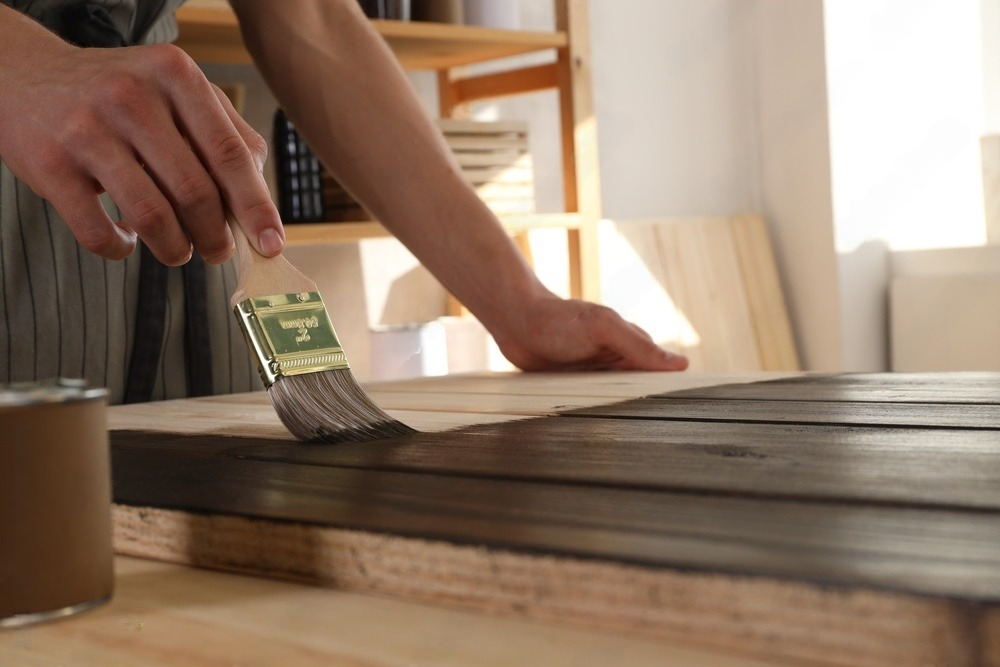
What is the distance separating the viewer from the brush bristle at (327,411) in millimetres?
723

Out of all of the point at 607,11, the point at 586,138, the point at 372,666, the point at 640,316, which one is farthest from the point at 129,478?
the point at 607,11

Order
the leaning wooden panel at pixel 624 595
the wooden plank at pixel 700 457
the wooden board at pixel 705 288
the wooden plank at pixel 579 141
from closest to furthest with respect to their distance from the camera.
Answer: the leaning wooden panel at pixel 624 595
the wooden plank at pixel 700 457
the wooden plank at pixel 579 141
the wooden board at pixel 705 288

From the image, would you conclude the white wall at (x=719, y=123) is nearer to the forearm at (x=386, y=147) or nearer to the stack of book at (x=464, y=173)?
the stack of book at (x=464, y=173)

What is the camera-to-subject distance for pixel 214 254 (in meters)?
0.82

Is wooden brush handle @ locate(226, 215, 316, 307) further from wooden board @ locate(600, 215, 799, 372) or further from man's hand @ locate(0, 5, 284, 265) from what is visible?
wooden board @ locate(600, 215, 799, 372)

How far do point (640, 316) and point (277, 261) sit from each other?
2618 millimetres

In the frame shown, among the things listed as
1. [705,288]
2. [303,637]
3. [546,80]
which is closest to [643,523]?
[303,637]

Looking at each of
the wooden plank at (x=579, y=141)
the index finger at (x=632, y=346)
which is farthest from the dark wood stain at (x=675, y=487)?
the wooden plank at (x=579, y=141)

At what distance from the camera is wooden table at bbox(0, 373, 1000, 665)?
344 millimetres

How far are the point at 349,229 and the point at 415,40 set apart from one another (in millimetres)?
458

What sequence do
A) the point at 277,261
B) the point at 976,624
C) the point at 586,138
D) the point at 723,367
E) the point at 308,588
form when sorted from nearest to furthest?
the point at 976,624 → the point at 308,588 → the point at 277,261 → the point at 586,138 → the point at 723,367

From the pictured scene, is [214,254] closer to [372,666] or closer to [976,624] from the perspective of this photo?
[372,666]

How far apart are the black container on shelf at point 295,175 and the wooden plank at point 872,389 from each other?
1451 mm

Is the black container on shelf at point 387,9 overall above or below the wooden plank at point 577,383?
above
